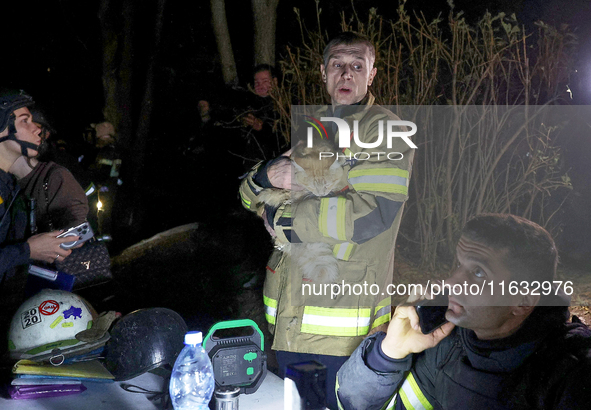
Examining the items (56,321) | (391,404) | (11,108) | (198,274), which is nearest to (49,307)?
(56,321)

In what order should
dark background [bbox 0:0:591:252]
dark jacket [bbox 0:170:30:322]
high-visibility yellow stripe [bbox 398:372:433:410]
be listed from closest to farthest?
high-visibility yellow stripe [bbox 398:372:433:410] → dark jacket [bbox 0:170:30:322] → dark background [bbox 0:0:591:252]

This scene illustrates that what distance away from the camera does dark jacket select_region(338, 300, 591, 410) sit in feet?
4.06

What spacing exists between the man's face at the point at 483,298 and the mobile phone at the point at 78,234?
264 centimetres

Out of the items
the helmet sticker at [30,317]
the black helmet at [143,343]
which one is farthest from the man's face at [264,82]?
the helmet sticker at [30,317]

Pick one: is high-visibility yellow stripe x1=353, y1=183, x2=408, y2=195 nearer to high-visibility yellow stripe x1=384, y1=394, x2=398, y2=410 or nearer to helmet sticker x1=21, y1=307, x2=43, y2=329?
high-visibility yellow stripe x1=384, y1=394, x2=398, y2=410

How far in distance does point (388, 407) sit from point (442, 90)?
307 cm

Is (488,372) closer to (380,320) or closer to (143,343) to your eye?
(380,320)

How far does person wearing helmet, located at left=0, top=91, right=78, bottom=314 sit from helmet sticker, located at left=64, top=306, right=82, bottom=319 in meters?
0.55

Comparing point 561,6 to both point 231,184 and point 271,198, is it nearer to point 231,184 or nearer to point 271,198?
point 271,198

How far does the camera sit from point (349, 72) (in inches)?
80.5

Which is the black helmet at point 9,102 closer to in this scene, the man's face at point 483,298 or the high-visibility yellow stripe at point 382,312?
the high-visibility yellow stripe at point 382,312

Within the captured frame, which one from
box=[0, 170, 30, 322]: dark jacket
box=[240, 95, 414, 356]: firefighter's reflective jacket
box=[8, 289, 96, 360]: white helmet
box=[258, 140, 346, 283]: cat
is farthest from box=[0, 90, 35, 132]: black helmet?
box=[258, 140, 346, 283]: cat

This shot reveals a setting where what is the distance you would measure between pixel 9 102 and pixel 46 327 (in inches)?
60.1

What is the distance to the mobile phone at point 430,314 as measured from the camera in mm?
1464
